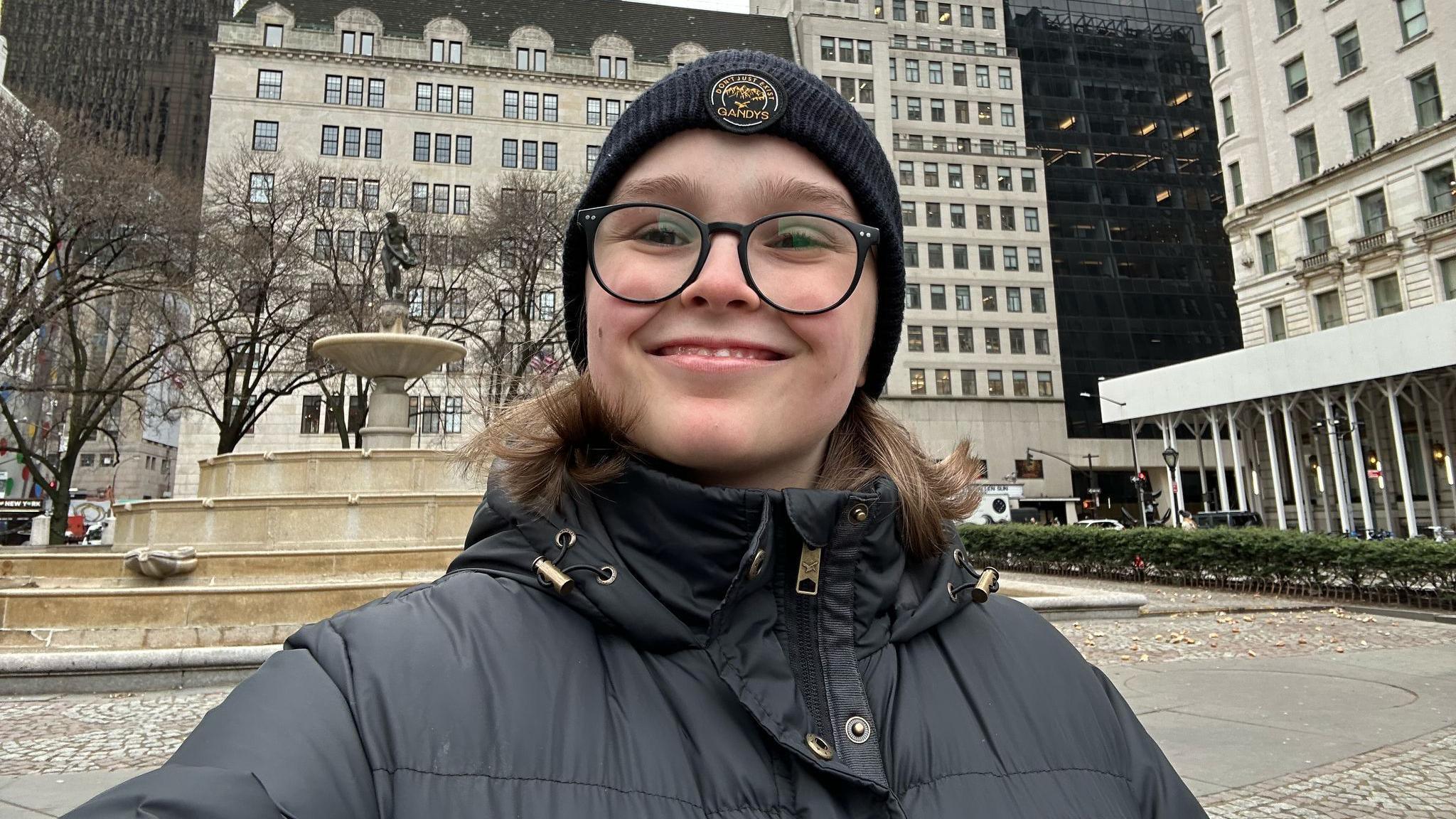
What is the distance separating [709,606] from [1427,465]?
140 ft

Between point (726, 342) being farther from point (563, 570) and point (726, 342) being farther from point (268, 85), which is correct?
point (268, 85)

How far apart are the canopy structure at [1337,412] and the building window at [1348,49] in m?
14.1

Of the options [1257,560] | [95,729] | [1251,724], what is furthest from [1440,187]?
[95,729]

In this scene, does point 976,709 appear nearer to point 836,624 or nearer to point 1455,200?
point 836,624

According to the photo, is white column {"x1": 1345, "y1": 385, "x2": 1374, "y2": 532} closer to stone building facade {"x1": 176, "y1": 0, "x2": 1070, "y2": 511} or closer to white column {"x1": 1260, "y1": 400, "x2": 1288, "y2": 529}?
white column {"x1": 1260, "y1": 400, "x2": 1288, "y2": 529}

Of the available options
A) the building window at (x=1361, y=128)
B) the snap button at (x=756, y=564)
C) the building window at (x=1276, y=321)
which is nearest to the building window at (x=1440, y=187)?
the building window at (x=1361, y=128)

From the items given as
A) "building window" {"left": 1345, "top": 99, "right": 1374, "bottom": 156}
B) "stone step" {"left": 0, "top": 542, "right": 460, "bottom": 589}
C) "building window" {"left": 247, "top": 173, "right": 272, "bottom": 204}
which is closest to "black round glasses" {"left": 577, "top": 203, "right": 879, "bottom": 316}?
"stone step" {"left": 0, "top": 542, "right": 460, "bottom": 589}

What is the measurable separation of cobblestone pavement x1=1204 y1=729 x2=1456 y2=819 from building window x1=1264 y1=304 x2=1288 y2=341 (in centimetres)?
4070

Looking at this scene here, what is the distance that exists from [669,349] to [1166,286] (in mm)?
77733

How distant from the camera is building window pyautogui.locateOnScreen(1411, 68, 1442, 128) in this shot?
1314 inches

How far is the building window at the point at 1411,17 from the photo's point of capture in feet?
111

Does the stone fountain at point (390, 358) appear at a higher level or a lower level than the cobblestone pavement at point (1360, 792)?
higher

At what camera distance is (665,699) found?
1.28m

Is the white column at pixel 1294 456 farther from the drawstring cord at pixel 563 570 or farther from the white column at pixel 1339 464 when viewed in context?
the drawstring cord at pixel 563 570
